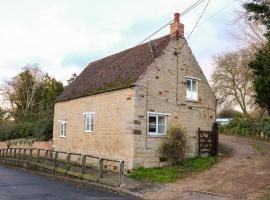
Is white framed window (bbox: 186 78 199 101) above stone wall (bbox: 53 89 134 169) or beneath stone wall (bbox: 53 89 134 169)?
above

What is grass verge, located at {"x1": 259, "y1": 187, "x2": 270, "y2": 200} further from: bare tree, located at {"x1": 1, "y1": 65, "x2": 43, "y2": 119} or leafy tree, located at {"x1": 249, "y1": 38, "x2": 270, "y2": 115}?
bare tree, located at {"x1": 1, "y1": 65, "x2": 43, "y2": 119}

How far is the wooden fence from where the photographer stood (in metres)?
23.2

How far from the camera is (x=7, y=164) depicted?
28.9 metres

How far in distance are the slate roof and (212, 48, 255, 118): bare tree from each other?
1990 cm

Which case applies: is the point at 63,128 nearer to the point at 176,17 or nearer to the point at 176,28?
the point at 176,28

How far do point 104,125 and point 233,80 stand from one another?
25.7m

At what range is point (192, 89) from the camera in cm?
2353

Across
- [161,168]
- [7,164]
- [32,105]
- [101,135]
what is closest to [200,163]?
[161,168]

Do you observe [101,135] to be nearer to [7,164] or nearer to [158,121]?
[158,121]

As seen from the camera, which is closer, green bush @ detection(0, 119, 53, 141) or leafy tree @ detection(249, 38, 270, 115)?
leafy tree @ detection(249, 38, 270, 115)

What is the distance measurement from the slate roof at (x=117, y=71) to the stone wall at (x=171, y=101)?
67 centimetres

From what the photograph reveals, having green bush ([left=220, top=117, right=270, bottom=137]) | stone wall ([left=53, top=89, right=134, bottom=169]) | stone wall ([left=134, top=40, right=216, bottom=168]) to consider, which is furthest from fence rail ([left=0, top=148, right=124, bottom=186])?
green bush ([left=220, top=117, right=270, bottom=137])

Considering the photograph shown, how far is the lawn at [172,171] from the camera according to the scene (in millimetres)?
17933

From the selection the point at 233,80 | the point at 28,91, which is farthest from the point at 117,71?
the point at 28,91
